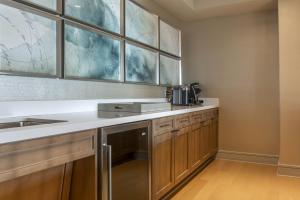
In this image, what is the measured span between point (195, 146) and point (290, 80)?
1.52 m

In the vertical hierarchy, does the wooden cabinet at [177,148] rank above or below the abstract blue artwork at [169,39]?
below

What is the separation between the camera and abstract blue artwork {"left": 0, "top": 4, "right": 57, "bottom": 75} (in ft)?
5.47

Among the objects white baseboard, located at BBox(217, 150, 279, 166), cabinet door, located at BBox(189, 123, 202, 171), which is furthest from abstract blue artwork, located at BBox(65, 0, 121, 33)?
white baseboard, located at BBox(217, 150, 279, 166)

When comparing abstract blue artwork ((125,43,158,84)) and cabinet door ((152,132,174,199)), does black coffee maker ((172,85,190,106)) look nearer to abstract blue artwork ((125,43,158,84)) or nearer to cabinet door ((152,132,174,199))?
abstract blue artwork ((125,43,158,84))

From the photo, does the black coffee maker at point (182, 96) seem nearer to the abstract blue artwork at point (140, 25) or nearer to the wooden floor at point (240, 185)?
the abstract blue artwork at point (140, 25)

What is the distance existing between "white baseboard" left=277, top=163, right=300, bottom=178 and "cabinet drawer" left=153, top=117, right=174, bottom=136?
1852 millimetres

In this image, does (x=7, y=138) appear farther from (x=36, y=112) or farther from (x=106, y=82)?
(x=106, y=82)

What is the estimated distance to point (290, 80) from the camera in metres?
3.32

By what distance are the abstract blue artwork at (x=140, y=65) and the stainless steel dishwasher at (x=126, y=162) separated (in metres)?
1.06

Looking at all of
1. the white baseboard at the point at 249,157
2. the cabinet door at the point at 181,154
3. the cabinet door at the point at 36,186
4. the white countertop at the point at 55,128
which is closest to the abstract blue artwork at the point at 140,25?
the cabinet door at the point at 181,154

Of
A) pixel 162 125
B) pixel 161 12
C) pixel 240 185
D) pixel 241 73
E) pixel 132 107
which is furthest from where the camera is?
pixel 241 73

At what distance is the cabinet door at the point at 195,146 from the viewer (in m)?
3.01

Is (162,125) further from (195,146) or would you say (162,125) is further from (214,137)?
(214,137)

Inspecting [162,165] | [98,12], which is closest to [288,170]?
[162,165]
